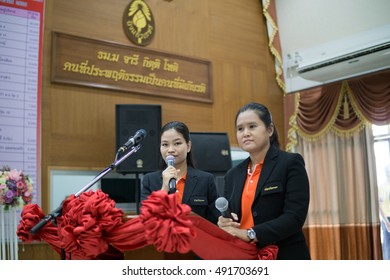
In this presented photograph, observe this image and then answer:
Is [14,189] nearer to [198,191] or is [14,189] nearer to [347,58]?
[198,191]

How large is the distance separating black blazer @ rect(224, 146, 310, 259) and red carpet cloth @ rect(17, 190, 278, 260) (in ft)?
0.27

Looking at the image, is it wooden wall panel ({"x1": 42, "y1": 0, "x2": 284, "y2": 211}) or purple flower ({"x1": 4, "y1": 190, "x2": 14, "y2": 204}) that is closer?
purple flower ({"x1": 4, "y1": 190, "x2": 14, "y2": 204})

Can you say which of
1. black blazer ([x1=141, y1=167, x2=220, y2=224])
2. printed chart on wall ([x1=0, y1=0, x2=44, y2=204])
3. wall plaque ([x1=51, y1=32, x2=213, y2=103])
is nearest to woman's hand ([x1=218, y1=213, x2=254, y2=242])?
black blazer ([x1=141, y1=167, x2=220, y2=224])

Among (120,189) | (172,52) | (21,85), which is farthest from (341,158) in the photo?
(21,85)

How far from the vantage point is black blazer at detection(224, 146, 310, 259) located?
1624mm

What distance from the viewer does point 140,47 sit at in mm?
5480

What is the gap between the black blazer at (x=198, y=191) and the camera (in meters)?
2.13

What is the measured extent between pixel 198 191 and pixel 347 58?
161 inches

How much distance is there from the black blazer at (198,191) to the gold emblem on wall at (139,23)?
137 inches

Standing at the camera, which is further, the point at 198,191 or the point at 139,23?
the point at 139,23

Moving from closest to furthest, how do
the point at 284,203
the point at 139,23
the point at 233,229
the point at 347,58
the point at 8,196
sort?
the point at 233,229 → the point at 284,203 → the point at 8,196 → the point at 139,23 → the point at 347,58

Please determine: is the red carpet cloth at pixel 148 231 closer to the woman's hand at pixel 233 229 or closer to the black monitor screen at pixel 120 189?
the woman's hand at pixel 233 229

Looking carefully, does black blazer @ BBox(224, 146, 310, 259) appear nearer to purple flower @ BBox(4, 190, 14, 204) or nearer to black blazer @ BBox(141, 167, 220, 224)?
black blazer @ BBox(141, 167, 220, 224)

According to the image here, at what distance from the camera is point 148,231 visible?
1220mm
